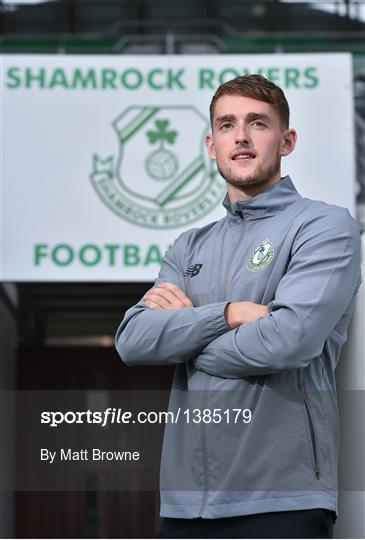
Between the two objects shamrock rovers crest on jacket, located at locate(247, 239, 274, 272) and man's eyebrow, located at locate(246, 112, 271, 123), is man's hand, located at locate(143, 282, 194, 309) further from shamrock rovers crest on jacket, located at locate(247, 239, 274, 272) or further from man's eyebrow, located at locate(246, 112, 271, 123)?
man's eyebrow, located at locate(246, 112, 271, 123)

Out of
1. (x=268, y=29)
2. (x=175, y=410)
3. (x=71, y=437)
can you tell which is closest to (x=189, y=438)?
(x=175, y=410)

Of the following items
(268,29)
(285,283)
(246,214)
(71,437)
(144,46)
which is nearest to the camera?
(285,283)

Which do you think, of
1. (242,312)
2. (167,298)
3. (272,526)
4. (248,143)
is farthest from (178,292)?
(272,526)

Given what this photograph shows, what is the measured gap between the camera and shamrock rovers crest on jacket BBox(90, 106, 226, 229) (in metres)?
5.36

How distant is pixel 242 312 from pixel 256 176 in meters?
0.24

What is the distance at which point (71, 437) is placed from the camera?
211 centimetres

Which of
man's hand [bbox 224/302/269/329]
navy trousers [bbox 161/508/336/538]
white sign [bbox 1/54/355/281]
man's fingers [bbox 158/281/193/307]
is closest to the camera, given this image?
navy trousers [bbox 161/508/336/538]

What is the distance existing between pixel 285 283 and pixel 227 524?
35 cm

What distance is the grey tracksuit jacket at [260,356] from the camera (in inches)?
55.5

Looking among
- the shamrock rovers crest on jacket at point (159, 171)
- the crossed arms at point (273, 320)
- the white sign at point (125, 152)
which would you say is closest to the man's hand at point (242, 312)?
the crossed arms at point (273, 320)

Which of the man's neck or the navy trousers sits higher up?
the man's neck

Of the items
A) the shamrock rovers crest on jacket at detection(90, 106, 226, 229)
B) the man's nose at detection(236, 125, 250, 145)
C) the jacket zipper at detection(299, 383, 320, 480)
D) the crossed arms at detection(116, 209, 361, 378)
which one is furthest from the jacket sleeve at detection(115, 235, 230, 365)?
the shamrock rovers crest on jacket at detection(90, 106, 226, 229)

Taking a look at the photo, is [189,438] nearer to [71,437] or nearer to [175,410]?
[175,410]

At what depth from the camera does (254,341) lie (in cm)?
147
